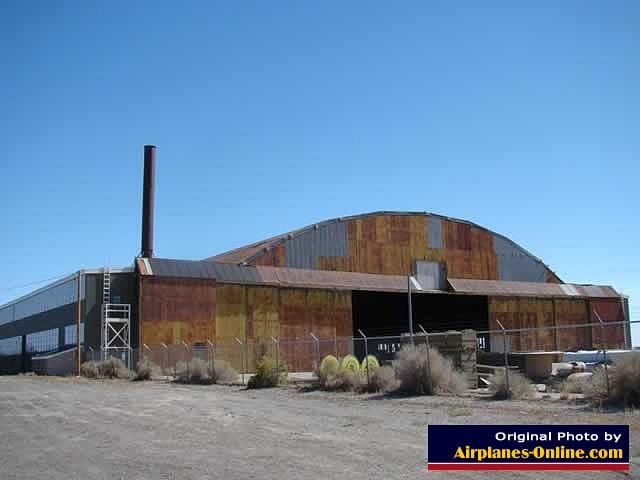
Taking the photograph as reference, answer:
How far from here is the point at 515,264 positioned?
64.1 m

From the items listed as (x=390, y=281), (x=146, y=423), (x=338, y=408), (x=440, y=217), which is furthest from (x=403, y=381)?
(x=440, y=217)

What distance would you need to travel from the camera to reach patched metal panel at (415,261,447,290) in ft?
190

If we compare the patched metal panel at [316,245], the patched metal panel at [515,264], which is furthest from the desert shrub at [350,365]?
the patched metal panel at [515,264]

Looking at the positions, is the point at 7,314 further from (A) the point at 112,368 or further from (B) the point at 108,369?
(A) the point at 112,368

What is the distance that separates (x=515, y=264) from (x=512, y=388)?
146ft

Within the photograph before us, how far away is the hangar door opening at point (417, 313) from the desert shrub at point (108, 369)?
24.1 metres

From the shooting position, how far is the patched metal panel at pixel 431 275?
57969 mm

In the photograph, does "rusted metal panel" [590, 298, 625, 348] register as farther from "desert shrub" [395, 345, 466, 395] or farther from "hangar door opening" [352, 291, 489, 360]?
"desert shrub" [395, 345, 466, 395]

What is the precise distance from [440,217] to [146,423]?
45.2 metres

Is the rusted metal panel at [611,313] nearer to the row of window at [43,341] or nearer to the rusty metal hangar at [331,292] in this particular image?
the rusty metal hangar at [331,292]

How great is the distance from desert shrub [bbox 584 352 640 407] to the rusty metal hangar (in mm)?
29152

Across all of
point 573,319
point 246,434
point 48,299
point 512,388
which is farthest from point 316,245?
point 246,434

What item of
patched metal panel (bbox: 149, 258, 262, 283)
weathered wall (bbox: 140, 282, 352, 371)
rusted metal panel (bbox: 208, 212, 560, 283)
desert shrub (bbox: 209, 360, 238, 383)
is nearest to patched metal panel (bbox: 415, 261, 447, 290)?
rusted metal panel (bbox: 208, 212, 560, 283)

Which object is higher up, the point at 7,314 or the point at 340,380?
the point at 7,314
